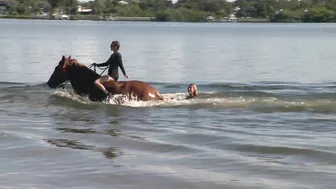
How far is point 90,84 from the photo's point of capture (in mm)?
19125

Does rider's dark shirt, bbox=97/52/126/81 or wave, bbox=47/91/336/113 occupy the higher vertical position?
rider's dark shirt, bbox=97/52/126/81

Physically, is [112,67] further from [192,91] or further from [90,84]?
[192,91]

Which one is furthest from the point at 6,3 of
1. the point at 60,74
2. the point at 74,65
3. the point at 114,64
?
the point at 114,64

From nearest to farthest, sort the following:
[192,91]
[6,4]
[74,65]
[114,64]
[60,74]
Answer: [114,64] < [74,65] < [60,74] < [192,91] < [6,4]

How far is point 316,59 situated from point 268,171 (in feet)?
109

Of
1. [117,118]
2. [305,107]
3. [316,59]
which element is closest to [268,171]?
[117,118]

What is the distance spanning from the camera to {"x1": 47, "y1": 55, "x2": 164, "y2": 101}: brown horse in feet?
61.5

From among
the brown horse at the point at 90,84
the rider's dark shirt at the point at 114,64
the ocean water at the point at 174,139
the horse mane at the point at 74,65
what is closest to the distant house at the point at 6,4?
the ocean water at the point at 174,139

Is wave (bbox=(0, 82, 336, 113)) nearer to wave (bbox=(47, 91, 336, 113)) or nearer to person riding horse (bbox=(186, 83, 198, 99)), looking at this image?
wave (bbox=(47, 91, 336, 113))

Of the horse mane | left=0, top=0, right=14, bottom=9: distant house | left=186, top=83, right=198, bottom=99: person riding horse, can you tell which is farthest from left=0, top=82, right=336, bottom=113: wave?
left=0, top=0, right=14, bottom=9: distant house

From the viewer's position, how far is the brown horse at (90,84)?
1875 centimetres

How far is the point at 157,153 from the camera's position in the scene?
42.6ft

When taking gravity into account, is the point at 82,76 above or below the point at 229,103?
above

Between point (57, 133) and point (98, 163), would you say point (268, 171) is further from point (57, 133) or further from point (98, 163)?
point (57, 133)
